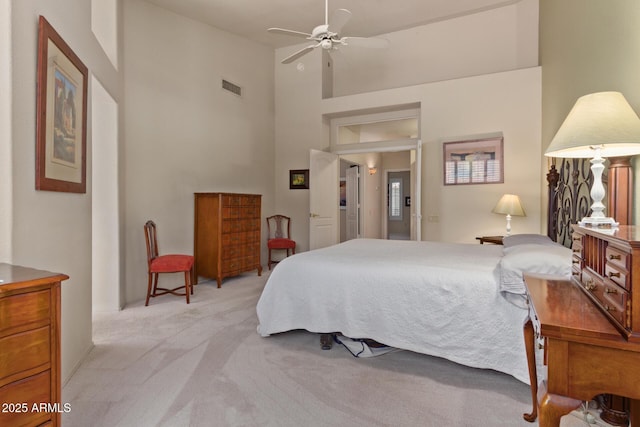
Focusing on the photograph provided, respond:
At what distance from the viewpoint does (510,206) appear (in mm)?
4152

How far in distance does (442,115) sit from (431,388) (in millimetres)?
3963

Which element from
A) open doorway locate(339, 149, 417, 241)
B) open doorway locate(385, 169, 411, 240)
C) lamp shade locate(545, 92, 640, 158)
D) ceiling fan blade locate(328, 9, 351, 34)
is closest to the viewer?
lamp shade locate(545, 92, 640, 158)

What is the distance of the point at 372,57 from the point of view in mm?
5852

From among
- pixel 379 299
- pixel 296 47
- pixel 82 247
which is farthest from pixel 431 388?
pixel 296 47

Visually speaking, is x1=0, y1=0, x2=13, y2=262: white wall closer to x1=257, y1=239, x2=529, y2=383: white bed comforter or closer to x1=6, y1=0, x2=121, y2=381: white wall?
x1=6, y1=0, x2=121, y2=381: white wall

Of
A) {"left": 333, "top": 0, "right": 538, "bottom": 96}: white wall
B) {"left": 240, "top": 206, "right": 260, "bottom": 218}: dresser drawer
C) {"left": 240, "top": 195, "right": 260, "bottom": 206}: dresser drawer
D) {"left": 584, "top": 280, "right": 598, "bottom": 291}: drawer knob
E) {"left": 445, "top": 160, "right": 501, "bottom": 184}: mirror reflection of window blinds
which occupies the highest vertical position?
{"left": 333, "top": 0, "right": 538, "bottom": 96}: white wall

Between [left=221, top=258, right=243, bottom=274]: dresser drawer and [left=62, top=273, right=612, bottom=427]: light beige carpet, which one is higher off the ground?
[left=221, top=258, right=243, bottom=274]: dresser drawer

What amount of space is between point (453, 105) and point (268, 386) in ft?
14.4

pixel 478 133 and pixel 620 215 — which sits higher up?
pixel 478 133

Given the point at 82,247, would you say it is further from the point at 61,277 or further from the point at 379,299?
the point at 379,299

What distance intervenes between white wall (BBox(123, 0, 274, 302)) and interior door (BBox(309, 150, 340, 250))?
1014 millimetres

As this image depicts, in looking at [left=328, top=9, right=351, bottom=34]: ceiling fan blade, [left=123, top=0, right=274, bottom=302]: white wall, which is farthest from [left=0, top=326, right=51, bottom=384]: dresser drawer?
[left=328, top=9, right=351, bottom=34]: ceiling fan blade

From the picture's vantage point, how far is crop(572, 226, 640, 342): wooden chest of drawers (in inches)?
36.1

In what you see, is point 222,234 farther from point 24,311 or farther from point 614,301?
point 614,301
